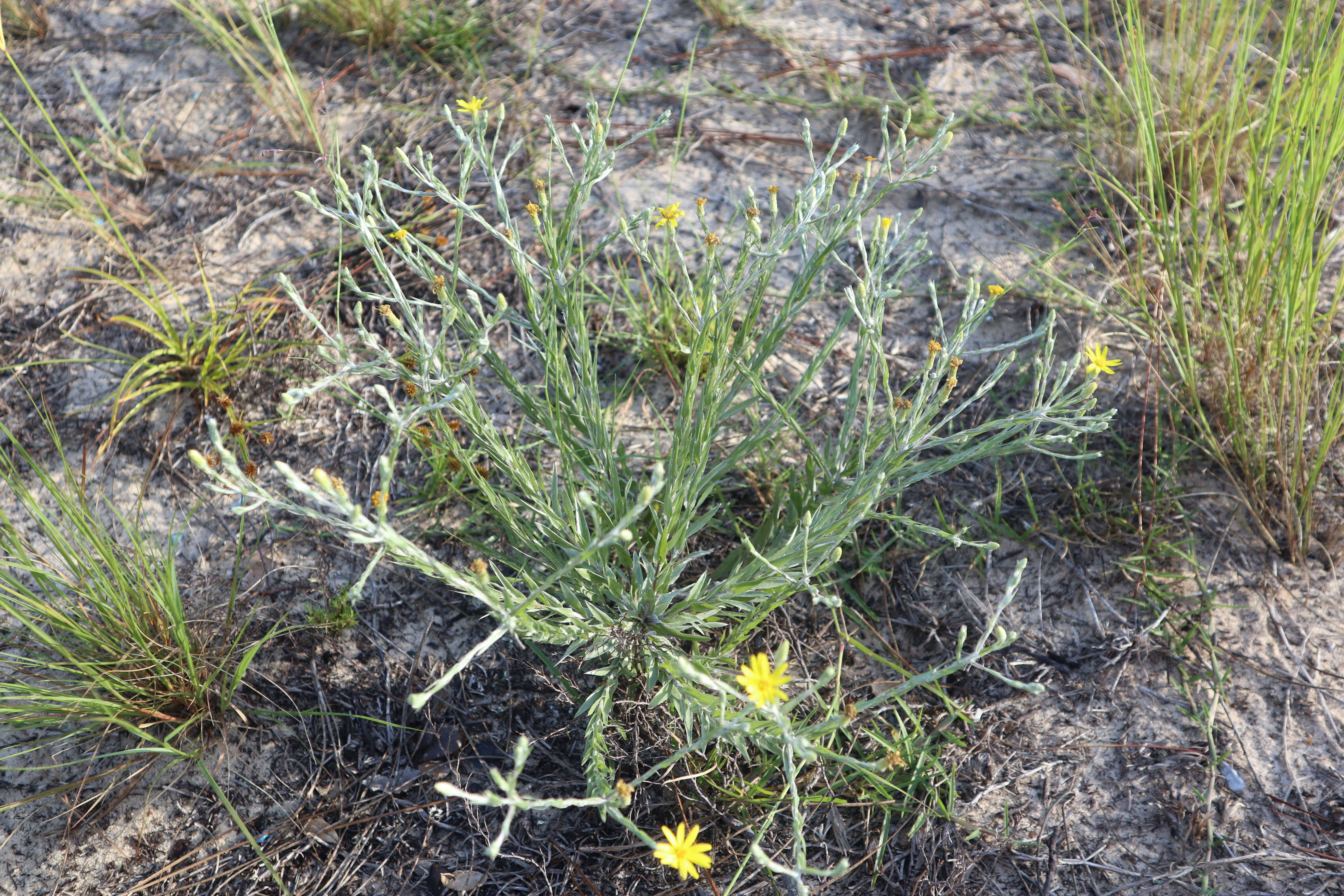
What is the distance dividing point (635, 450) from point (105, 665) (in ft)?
4.37

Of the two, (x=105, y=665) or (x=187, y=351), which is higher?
(x=187, y=351)

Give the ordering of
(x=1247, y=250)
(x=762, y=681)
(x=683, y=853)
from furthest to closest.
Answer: (x=1247, y=250) → (x=683, y=853) → (x=762, y=681)

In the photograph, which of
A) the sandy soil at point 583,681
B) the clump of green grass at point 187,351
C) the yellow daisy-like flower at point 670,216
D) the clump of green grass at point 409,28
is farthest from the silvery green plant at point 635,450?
the clump of green grass at point 409,28

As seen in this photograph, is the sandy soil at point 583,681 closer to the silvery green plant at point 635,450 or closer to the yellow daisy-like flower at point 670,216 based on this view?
the silvery green plant at point 635,450

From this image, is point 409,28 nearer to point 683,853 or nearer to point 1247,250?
point 1247,250

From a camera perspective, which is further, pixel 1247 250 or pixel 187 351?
pixel 187 351

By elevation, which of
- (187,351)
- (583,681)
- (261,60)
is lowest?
(583,681)

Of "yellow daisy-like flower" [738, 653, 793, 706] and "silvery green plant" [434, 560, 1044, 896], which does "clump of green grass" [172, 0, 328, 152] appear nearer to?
"silvery green plant" [434, 560, 1044, 896]

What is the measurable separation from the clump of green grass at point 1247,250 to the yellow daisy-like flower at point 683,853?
1546 mm

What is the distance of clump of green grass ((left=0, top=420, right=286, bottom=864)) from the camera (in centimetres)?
171

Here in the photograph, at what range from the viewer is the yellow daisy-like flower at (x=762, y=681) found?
1177 mm

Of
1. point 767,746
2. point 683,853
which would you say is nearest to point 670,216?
point 767,746

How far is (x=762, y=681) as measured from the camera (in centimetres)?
119

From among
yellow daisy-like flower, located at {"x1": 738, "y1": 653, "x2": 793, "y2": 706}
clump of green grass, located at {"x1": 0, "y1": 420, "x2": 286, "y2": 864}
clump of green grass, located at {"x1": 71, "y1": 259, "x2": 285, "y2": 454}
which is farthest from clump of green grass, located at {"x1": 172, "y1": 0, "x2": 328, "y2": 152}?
yellow daisy-like flower, located at {"x1": 738, "y1": 653, "x2": 793, "y2": 706}
